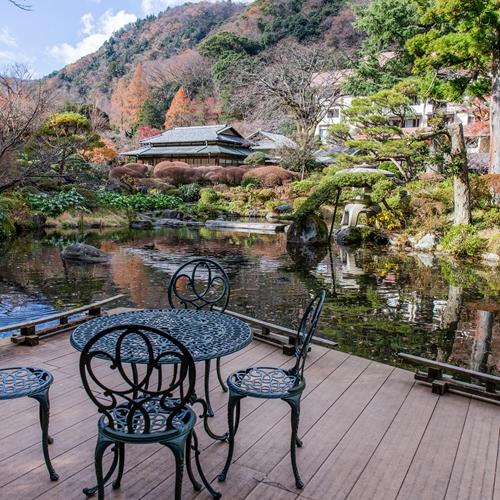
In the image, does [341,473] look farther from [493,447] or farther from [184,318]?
[184,318]

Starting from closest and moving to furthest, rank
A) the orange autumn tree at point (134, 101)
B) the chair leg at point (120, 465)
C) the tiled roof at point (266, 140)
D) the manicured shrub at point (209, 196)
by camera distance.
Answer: the chair leg at point (120, 465), the manicured shrub at point (209, 196), the tiled roof at point (266, 140), the orange autumn tree at point (134, 101)

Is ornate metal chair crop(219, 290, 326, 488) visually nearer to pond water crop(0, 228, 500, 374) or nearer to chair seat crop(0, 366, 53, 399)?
chair seat crop(0, 366, 53, 399)

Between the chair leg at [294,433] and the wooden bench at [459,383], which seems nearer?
the chair leg at [294,433]

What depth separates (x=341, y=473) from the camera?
2090 millimetres

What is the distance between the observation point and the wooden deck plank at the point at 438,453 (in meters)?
1.98

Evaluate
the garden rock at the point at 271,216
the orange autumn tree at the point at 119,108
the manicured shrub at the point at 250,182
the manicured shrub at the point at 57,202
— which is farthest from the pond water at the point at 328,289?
the orange autumn tree at the point at 119,108

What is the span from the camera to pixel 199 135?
30.8 meters

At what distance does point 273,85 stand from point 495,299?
938 inches

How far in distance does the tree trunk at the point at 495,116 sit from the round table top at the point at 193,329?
13.0m

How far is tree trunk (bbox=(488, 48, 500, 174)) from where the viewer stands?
13.0m

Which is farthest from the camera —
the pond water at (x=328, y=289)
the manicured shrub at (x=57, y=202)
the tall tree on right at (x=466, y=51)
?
the manicured shrub at (x=57, y=202)

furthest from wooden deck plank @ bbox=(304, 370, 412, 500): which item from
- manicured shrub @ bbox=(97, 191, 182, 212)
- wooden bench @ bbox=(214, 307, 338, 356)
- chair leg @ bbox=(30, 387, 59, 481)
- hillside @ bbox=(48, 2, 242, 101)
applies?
hillside @ bbox=(48, 2, 242, 101)

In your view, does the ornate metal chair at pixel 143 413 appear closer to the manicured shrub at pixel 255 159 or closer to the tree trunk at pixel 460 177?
the tree trunk at pixel 460 177

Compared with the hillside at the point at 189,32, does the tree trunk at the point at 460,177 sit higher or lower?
lower
